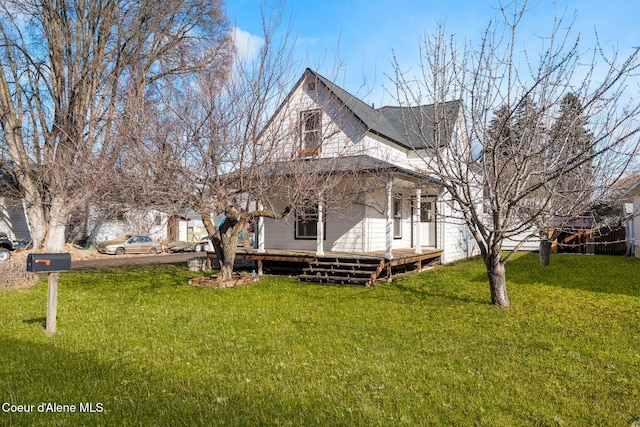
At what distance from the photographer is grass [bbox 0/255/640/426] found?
340 cm

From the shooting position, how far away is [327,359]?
468cm

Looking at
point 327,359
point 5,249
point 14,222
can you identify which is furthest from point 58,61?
point 327,359

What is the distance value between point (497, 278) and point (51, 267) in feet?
23.2

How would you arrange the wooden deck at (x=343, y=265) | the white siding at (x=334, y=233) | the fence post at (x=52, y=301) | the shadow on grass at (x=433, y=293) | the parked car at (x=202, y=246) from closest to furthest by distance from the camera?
1. the fence post at (x=52, y=301)
2. the shadow on grass at (x=433, y=293)
3. the wooden deck at (x=343, y=265)
4. the white siding at (x=334, y=233)
5. the parked car at (x=202, y=246)

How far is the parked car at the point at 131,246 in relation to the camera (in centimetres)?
2166

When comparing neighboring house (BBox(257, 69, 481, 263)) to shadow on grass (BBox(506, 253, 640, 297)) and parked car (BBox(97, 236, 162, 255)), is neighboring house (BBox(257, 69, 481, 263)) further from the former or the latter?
parked car (BBox(97, 236, 162, 255))

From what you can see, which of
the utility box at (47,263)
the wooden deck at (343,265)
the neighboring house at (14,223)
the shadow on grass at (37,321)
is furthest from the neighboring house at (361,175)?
the neighboring house at (14,223)

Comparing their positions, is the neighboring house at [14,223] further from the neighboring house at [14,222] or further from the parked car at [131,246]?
the parked car at [131,246]

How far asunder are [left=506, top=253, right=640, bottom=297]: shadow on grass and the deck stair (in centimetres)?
358

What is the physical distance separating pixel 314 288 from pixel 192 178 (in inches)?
148

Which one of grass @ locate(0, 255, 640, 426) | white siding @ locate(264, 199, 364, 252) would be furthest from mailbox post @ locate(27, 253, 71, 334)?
white siding @ locate(264, 199, 364, 252)

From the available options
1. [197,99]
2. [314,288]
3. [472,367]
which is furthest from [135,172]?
[472,367]

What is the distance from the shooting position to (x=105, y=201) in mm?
9016

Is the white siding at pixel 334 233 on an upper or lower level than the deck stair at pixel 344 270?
upper
